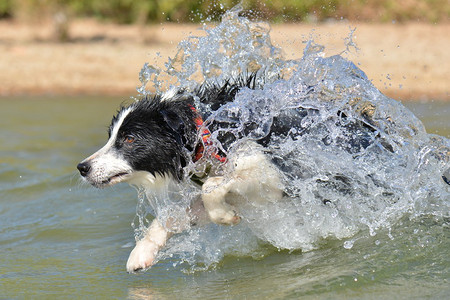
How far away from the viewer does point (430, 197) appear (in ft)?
17.3

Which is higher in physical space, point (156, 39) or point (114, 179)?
point (114, 179)

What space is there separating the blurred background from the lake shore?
0.07 feet

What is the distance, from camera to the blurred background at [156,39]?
44.3ft

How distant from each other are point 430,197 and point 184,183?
6.18 ft

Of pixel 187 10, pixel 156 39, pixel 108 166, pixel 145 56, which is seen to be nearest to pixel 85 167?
pixel 108 166

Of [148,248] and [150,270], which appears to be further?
[150,270]

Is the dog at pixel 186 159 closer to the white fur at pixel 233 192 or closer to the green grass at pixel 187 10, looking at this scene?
the white fur at pixel 233 192

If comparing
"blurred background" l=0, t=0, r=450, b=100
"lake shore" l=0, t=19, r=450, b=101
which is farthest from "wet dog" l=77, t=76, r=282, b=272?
"lake shore" l=0, t=19, r=450, b=101

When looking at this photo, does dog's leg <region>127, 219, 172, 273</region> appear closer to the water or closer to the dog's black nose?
the water

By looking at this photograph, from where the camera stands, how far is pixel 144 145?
4719 millimetres

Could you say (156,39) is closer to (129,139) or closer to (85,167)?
(129,139)

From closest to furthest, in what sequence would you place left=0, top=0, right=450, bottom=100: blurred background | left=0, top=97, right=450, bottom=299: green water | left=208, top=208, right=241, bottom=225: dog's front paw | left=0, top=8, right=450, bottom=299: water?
left=0, top=97, right=450, bottom=299: green water < left=0, top=8, right=450, bottom=299: water < left=208, top=208, right=241, bottom=225: dog's front paw < left=0, top=0, right=450, bottom=100: blurred background

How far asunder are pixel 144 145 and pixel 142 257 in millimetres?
763

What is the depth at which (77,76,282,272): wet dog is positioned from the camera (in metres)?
4.68
